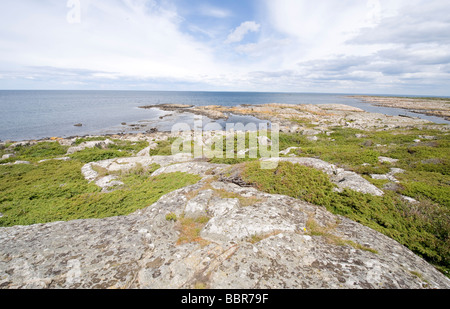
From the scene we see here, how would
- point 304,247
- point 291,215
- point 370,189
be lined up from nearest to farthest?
1. point 304,247
2. point 291,215
3. point 370,189

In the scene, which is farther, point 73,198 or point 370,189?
point 73,198

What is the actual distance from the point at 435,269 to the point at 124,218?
40.4 ft

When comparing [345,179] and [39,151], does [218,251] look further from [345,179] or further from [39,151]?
[39,151]

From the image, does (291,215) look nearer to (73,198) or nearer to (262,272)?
(262,272)

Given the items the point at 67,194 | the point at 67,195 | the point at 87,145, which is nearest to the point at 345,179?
the point at 67,195

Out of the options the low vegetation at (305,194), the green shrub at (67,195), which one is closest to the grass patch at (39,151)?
the low vegetation at (305,194)

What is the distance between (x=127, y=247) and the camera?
671cm

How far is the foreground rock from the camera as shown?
204 inches

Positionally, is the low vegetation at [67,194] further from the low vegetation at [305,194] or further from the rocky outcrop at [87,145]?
the rocky outcrop at [87,145]

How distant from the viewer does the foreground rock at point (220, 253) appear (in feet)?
17.0

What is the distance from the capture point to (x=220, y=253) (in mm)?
6066

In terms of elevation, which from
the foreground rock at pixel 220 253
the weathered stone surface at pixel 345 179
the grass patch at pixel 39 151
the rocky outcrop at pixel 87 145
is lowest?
the grass patch at pixel 39 151
